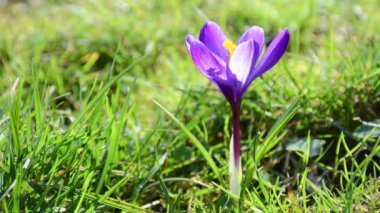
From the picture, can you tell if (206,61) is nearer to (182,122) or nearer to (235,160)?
(235,160)

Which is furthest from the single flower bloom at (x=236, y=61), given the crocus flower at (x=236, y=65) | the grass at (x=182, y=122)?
the grass at (x=182, y=122)

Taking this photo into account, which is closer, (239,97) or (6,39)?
(239,97)

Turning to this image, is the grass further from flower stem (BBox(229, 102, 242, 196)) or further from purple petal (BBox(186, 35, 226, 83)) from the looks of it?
purple petal (BBox(186, 35, 226, 83))

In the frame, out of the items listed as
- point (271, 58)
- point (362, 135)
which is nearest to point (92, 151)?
point (271, 58)

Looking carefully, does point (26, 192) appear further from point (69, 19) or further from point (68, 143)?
point (69, 19)

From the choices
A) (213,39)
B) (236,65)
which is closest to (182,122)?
(213,39)

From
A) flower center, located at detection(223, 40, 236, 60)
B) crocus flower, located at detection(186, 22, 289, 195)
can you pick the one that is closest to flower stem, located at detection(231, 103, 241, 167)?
crocus flower, located at detection(186, 22, 289, 195)
